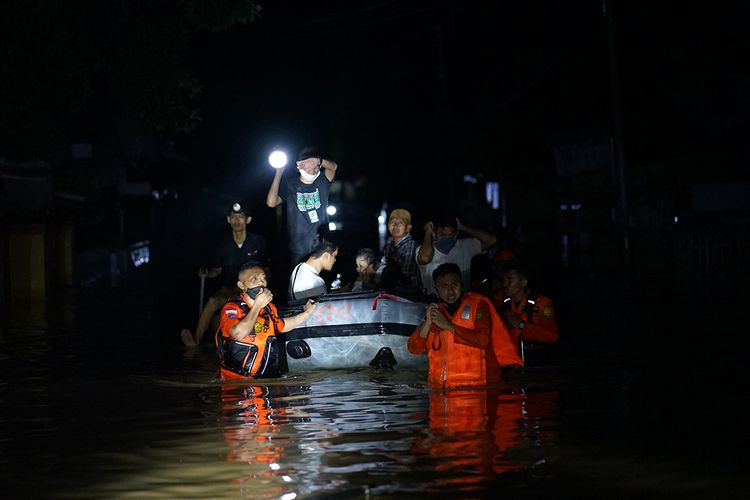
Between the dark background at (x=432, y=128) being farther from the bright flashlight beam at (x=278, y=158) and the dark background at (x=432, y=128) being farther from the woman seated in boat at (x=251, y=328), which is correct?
the woman seated in boat at (x=251, y=328)

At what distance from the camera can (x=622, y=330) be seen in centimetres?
1788

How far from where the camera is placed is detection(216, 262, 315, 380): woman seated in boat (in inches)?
466

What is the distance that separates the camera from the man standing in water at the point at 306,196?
14883 mm

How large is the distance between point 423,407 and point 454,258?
12.7 ft

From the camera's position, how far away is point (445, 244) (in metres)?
14.1

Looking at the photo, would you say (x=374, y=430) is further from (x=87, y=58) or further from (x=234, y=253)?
(x=87, y=58)

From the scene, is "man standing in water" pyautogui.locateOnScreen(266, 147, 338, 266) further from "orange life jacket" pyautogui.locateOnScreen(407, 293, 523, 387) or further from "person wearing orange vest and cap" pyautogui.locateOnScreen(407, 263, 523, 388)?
"orange life jacket" pyautogui.locateOnScreen(407, 293, 523, 387)

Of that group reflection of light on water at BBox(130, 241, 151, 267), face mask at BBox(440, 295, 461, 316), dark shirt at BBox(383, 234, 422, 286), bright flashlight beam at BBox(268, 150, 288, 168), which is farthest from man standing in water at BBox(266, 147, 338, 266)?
reflection of light on water at BBox(130, 241, 151, 267)

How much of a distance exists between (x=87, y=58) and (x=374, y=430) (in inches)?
600

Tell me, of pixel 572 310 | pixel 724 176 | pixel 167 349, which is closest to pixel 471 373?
pixel 167 349

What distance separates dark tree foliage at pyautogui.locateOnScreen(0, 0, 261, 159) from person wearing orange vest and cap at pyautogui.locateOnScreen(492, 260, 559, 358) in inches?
418

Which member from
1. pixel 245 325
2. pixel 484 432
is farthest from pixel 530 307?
pixel 484 432

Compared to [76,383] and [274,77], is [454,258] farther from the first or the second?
[274,77]

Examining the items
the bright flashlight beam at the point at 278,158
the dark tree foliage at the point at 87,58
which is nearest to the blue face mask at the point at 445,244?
the bright flashlight beam at the point at 278,158
